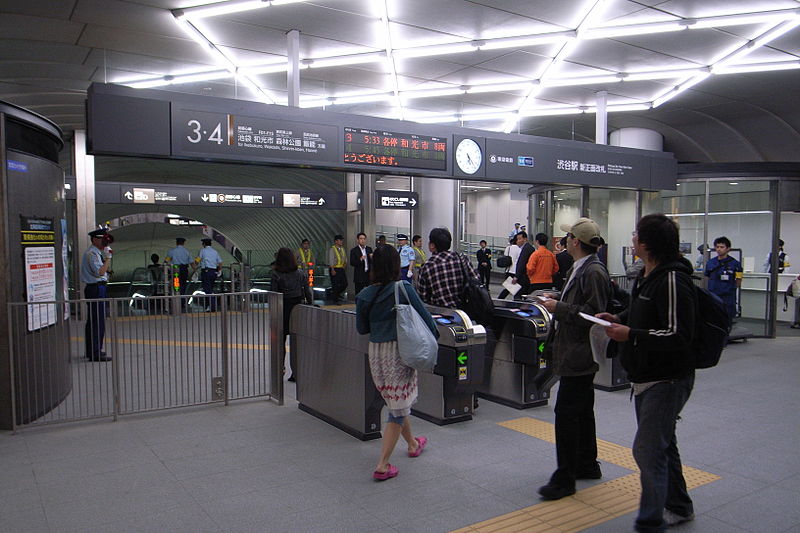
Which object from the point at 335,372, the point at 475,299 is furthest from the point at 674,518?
the point at 335,372

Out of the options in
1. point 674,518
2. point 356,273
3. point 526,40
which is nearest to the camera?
point 674,518

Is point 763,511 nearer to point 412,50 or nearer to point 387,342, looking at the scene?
point 387,342

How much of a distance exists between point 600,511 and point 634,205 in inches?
368

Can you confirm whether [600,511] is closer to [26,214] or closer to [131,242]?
[26,214]

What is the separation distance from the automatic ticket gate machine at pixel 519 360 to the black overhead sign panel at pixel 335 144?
3090mm

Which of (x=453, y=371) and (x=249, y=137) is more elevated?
(x=249, y=137)

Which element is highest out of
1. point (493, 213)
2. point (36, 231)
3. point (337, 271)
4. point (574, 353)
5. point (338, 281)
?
point (493, 213)

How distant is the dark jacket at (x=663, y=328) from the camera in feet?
9.68

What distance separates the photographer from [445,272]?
18.6 feet

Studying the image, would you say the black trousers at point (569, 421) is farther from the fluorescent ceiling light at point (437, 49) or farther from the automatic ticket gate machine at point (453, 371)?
the fluorescent ceiling light at point (437, 49)

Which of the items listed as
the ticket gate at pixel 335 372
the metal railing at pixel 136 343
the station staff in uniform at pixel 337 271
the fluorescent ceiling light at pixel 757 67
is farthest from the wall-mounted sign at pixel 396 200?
the ticket gate at pixel 335 372

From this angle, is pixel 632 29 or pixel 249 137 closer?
pixel 249 137

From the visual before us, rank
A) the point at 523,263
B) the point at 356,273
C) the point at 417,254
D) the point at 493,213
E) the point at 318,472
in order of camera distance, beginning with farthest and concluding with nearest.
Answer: the point at 493,213 < the point at 417,254 < the point at 356,273 < the point at 523,263 < the point at 318,472

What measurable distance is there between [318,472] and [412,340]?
47.4 inches
